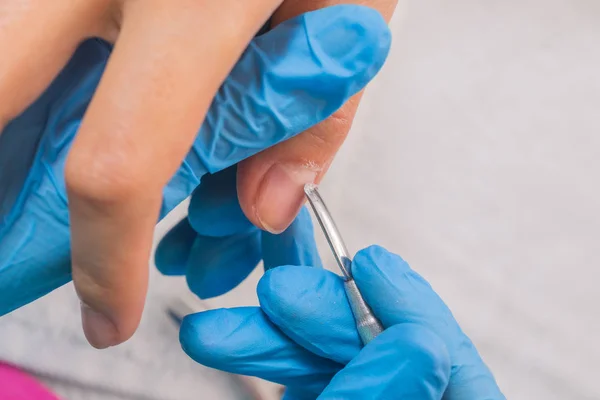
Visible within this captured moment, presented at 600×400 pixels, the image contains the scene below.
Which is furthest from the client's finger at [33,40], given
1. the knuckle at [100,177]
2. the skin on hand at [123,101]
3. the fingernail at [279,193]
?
the fingernail at [279,193]

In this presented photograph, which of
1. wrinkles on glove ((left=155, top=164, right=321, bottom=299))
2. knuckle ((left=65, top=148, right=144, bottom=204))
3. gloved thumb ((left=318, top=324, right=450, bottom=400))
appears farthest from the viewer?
wrinkles on glove ((left=155, top=164, right=321, bottom=299))

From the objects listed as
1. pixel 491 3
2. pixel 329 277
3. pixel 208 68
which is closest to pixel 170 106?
pixel 208 68

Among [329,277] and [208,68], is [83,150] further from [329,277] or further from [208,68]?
[329,277]

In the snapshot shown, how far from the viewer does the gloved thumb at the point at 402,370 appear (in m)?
0.43

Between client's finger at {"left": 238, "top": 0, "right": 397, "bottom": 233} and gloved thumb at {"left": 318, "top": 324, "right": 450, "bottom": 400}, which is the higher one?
client's finger at {"left": 238, "top": 0, "right": 397, "bottom": 233}

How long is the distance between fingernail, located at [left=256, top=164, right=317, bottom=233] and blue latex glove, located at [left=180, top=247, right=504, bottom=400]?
0.18 ft

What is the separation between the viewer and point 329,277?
1.71ft

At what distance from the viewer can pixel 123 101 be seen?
344 millimetres

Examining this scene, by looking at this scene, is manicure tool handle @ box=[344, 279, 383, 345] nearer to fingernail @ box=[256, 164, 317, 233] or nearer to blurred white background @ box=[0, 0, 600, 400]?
fingernail @ box=[256, 164, 317, 233]

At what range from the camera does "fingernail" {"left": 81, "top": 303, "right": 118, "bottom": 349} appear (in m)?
0.43

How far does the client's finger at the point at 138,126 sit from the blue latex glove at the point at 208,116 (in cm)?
4

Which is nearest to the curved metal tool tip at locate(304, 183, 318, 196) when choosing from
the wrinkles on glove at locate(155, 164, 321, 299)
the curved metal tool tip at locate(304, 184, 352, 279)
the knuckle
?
the curved metal tool tip at locate(304, 184, 352, 279)

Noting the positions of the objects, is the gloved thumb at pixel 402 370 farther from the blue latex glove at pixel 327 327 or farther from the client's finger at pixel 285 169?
→ the client's finger at pixel 285 169

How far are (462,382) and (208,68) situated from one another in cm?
36
